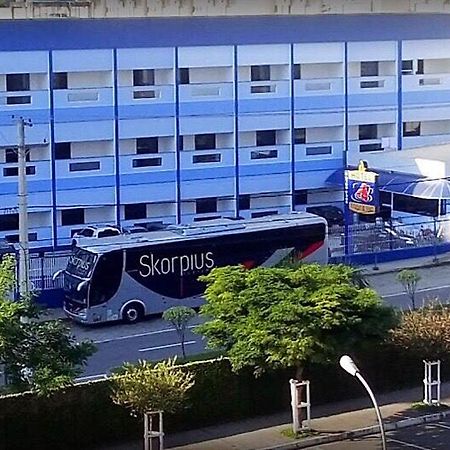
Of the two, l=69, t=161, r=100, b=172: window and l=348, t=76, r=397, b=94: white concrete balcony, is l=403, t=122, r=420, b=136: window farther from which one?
l=69, t=161, r=100, b=172: window

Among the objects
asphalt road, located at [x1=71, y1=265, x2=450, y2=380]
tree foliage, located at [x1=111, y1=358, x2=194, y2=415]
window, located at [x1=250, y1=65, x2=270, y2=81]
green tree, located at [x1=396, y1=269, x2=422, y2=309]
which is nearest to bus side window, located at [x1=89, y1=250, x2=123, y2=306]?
asphalt road, located at [x1=71, y1=265, x2=450, y2=380]

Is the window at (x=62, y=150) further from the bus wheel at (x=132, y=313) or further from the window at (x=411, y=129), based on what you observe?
the window at (x=411, y=129)

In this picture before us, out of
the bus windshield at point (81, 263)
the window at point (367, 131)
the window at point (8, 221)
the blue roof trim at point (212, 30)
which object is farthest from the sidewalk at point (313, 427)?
the window at point (367, 131)

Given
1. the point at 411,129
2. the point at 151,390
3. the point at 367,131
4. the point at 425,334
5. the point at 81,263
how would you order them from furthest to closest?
the point at 411,129, the point at 367,131, the point at 81,263, the point at 425,334, the point at 151,390

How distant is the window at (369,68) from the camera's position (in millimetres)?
56250

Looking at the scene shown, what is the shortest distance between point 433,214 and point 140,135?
40.2 feet

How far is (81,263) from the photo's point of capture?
37.8 m

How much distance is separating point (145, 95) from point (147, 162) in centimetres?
273

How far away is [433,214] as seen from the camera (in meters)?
51.4

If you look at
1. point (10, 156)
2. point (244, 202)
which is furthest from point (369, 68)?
point (10, 156)

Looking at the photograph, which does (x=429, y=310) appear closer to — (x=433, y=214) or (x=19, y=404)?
(x=19, y=404)

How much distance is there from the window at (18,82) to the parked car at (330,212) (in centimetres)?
1324

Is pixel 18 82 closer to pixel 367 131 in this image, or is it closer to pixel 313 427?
pixel 367 131

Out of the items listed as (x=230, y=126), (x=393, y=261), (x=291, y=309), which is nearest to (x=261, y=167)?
(x=230, y=126)
